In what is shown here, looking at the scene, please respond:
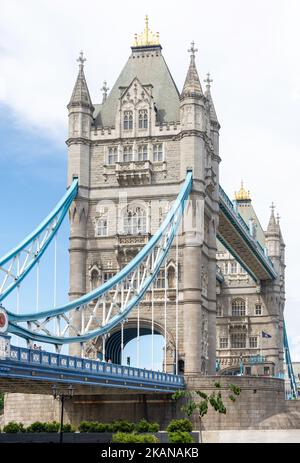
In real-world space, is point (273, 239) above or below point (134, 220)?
above

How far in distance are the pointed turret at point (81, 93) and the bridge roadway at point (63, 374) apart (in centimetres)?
2312

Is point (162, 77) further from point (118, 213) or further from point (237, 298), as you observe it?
point (237, 298)

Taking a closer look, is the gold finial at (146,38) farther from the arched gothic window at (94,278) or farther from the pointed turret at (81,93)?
the arched gothic window at (94,278)

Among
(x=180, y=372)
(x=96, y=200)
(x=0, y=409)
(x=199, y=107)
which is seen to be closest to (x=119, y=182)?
(x=96, y=200)

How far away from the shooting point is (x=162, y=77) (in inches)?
2768

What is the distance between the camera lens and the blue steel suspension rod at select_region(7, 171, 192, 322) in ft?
134

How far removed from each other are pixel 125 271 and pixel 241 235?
31.9 metres

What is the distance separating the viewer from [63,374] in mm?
40562

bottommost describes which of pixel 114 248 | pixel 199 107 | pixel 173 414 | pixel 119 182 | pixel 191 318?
pixel 173 414

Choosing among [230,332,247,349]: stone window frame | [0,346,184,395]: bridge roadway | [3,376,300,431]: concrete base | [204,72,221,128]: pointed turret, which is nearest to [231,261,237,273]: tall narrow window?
[230,332,247,349]: stone window frame

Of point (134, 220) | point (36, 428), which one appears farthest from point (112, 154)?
point (36, 428)

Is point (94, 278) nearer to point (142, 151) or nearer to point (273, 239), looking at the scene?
point (142, 151)

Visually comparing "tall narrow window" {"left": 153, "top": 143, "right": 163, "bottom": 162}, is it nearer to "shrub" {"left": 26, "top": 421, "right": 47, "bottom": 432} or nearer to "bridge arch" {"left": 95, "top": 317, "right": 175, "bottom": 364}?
"bridge arch" {"left": 95, "top": 317, "right": 175, "bottom": 364}

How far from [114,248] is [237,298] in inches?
1590
